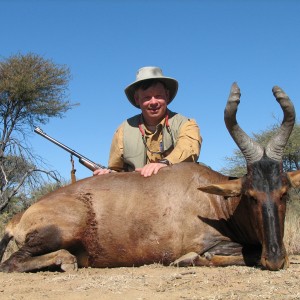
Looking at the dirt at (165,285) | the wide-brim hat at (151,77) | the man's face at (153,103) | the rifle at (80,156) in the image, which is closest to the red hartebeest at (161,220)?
the dirt at (165,285)

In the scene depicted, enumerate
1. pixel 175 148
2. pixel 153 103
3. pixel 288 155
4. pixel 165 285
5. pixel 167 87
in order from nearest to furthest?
pixel 165 285 → pixel 175 148 → pixel 153 103 → pixel 167 87 → pixel 288 155

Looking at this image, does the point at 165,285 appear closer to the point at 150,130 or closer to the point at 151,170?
the point at 151,170

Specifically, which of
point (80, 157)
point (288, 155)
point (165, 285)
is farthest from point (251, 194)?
point (288, 155)

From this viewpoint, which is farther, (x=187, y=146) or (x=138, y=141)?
(x=138, y=141)

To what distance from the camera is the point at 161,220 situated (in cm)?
543

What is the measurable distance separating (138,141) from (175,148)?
2.44 ft

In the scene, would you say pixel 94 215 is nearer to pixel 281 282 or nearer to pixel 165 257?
pixel 165 257

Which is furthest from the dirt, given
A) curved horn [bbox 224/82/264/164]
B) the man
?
the man

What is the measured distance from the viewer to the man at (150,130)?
6.85 metres

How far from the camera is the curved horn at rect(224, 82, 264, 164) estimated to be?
5.20 meters

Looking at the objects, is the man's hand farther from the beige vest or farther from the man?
the beige vest

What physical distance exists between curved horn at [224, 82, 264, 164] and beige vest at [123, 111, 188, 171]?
1.52 meters

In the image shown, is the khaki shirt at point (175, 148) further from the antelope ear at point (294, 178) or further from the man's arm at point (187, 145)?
the antelope ear at point (294, 178)

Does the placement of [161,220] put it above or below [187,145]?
below
